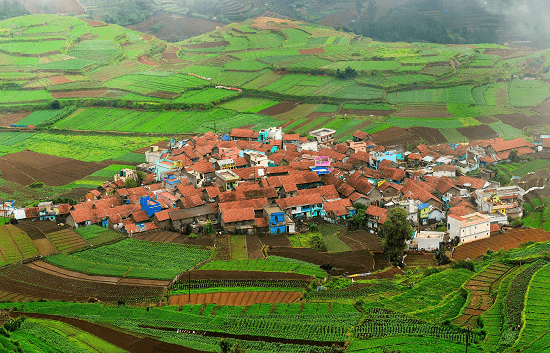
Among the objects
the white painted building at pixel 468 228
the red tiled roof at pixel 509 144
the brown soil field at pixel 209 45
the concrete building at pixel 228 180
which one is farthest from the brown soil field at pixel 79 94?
the white painted building at pixel 468 228

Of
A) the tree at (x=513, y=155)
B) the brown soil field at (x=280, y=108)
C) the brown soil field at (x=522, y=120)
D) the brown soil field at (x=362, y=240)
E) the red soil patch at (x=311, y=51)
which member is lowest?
the brown soil field at (x=362, y=240)

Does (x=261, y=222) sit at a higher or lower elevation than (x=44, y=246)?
lower

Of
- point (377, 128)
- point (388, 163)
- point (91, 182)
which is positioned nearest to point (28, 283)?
point (91, 182)

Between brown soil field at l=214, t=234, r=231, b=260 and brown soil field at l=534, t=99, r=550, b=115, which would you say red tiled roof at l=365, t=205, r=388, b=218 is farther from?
brown soil field at l=534, t=99, r=550, b=115

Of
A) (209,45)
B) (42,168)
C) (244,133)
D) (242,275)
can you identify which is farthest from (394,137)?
(209,45)

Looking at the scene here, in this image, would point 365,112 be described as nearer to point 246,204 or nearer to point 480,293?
point 246,204

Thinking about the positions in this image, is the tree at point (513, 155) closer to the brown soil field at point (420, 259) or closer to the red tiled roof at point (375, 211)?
the red tiled roof at point (375, 211)
